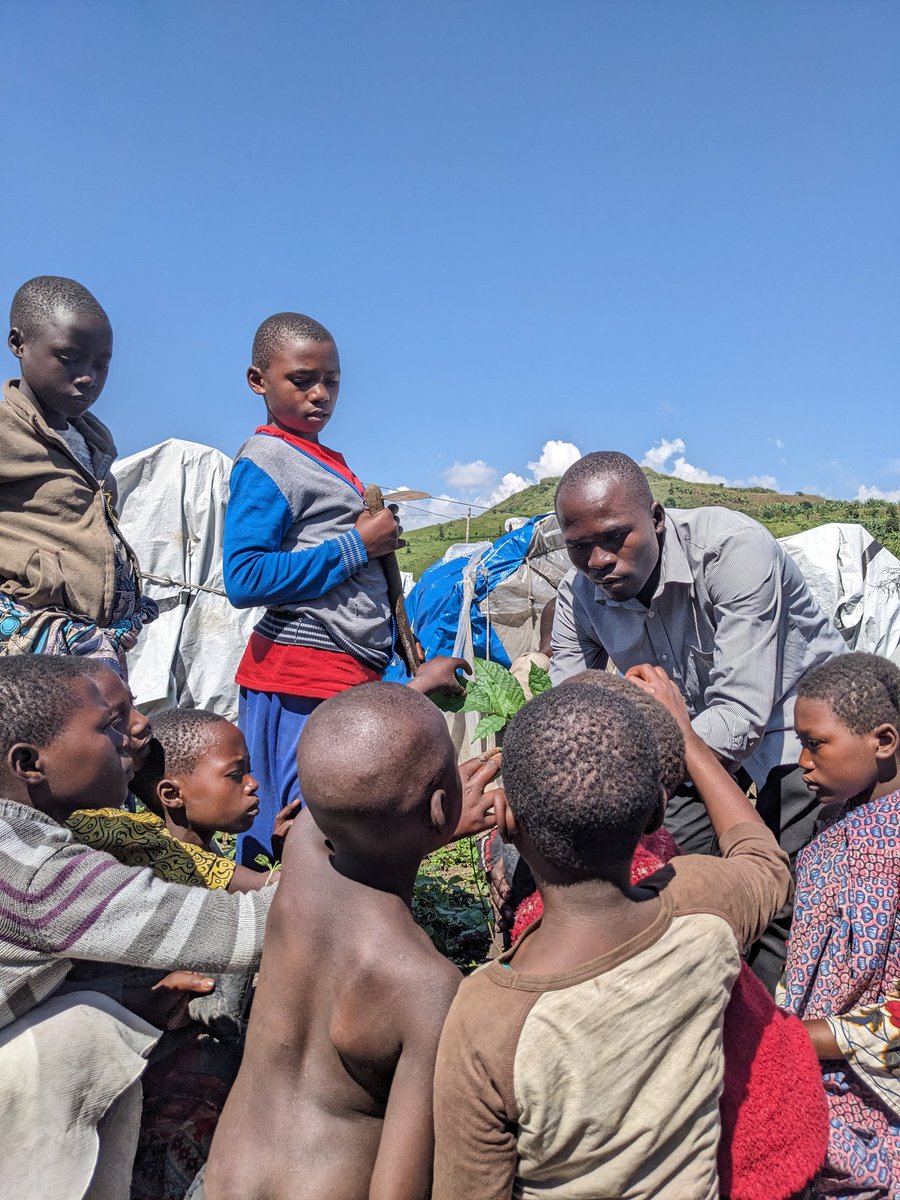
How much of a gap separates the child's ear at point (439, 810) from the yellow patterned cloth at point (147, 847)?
0.84 meters

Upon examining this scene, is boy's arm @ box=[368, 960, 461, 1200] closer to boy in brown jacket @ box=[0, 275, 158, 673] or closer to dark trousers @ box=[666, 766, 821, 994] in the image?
dark trousers @ box=[666, 766, 821, 994]

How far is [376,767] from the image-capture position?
165 cm

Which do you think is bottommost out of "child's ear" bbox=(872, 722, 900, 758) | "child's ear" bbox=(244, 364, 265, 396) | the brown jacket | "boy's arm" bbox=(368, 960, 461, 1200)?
"boy's arm" bbox=(368, 960, 461, 1200)

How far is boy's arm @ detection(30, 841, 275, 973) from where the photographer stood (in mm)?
1787

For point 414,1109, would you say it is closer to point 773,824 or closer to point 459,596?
point 773,824

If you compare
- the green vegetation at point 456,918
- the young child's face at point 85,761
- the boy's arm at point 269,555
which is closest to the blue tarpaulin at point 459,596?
the green vegetation at point 456,918

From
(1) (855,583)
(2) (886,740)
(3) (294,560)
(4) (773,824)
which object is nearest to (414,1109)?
(2) (886,740)

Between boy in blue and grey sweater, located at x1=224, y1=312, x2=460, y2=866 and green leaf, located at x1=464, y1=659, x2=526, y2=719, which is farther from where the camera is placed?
boy in blue and grey sweater, located at x1=224, y1=312, x2=460, y2=866

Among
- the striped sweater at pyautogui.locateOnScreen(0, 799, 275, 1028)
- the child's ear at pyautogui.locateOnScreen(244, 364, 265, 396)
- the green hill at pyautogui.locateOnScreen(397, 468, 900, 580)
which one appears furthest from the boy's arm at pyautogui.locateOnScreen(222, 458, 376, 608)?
the green hill at pyautogui.locateOnScreen(397, 468, 900, 580)

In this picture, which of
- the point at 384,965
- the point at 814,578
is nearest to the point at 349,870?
the point at 384,965

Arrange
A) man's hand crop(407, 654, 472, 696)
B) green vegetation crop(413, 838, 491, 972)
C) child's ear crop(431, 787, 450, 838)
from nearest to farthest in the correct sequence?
child's ear crop(431, 787, 450, 838), man's hand crop(407, 654, 472, 696), green vegetation crop(413, 838, 491, 972)

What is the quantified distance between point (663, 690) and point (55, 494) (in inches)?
77.6

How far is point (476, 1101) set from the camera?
148cm

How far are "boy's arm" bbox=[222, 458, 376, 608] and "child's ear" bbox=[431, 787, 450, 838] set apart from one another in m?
1.49
